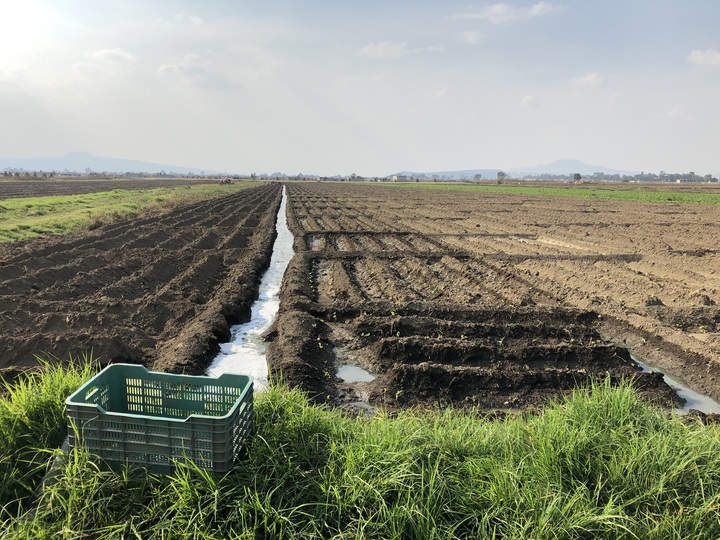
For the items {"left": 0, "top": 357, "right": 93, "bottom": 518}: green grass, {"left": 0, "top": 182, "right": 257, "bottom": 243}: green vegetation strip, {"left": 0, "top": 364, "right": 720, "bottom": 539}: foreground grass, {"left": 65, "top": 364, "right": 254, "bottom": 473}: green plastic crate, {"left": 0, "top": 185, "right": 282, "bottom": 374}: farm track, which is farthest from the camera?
{"left": 0, "top": 182, "right": 257, "bottom": 243}: green vegetation strip

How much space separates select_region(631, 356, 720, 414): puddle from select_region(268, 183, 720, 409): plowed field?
212mm

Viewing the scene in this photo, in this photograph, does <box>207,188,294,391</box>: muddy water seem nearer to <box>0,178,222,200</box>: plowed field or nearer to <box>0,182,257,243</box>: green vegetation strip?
<box>0,182,257,243</box>: green vegetation strip

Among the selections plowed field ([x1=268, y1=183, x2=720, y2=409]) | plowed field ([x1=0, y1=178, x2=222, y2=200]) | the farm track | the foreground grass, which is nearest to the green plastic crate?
the foreground grass

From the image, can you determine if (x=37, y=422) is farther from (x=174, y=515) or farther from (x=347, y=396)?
(x=347, y=396)

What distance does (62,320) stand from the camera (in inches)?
300

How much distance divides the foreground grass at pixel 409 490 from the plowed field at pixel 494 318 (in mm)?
2416

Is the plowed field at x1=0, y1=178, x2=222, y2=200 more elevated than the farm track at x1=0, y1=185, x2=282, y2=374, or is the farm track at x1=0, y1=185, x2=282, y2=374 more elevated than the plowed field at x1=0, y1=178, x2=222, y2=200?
the plowed field at x1=0, y1=178, x2=222, y2=200

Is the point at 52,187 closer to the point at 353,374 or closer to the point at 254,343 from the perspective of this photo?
the point at 254,343

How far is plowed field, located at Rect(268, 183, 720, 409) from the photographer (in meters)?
6.30

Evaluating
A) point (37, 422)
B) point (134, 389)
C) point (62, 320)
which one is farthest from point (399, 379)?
point (62, 320)

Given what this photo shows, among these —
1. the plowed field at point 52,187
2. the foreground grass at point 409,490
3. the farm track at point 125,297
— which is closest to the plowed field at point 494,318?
the farm track at point 125,297

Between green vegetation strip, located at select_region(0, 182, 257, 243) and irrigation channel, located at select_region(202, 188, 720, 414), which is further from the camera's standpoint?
green vegetation strip, located at select_region(0, 182, 257, 243)

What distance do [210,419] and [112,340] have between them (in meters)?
4.76

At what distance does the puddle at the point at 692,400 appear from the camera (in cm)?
620
